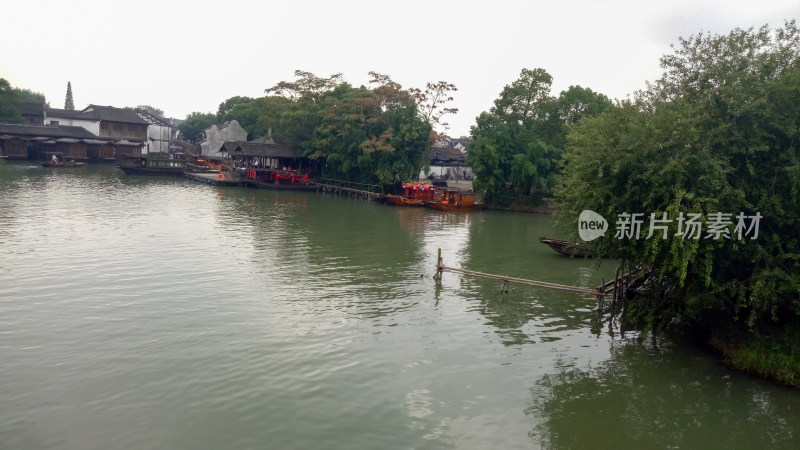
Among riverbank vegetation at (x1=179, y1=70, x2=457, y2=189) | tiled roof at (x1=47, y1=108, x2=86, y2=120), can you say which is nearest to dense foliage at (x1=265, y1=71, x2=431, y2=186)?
riverbank vegetation at (x1=179, y1=70, x2=457, y2=189)

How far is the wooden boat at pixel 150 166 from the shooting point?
62094 mm

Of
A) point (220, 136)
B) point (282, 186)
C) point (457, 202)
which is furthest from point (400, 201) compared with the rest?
point (220, 136)

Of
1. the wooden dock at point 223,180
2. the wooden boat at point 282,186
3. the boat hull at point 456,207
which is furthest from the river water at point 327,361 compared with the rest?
the wooden boat at point 282,186

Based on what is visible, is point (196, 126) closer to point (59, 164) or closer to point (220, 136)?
point (220, 136)

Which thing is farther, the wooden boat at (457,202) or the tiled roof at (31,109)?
the tiled roof at (31,109)

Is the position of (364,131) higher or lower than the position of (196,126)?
lower

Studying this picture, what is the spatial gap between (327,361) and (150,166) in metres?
61.2

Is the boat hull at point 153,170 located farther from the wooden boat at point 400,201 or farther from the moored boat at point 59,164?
the wooden boat at point 400,201

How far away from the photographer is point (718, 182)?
12555 mm

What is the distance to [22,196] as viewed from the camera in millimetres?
36406

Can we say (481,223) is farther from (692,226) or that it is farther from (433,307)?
(692,226)

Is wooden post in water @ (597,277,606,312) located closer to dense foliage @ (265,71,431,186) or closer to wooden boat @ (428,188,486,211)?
wooden boat @ (428,188,486,211)

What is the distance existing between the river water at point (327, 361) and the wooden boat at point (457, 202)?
761 inches

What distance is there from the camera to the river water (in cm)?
975
